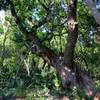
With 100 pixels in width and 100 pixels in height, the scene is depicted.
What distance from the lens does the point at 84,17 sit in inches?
659

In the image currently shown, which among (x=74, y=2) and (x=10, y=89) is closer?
(x=74, y=2)

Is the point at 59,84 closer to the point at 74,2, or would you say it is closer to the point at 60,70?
the point at 60,70

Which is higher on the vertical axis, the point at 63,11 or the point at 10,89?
the point at 63,11

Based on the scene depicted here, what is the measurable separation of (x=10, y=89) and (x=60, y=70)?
7.27 ft

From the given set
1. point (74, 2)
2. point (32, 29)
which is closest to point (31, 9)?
point (32, 29)

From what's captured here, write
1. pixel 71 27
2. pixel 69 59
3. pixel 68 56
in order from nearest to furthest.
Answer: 1. pixel 71 27
2. pixel 68 56
3. pixel 69 59

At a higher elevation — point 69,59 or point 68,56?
point 68,56

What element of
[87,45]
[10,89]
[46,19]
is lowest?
[10,89]

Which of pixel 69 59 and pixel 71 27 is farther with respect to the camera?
pixel 69 59

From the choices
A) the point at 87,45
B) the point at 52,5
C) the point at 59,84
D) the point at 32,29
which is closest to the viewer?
the point at 59,84

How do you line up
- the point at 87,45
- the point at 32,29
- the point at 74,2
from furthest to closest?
the point at 87,45 → the point at 32,29 → the point at 74,2

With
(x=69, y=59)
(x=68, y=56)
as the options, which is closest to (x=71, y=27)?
(x=68, y=56)

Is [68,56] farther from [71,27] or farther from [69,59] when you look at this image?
[71,27]

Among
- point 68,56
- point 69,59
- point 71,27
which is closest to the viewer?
point 71,27
